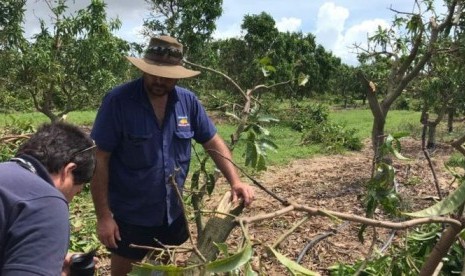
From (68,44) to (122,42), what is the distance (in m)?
1.58

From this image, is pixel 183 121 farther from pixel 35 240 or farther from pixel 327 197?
pixel 327 197

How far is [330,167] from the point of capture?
9047 millimetres

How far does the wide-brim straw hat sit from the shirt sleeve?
1.23m

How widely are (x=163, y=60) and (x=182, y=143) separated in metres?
0.46

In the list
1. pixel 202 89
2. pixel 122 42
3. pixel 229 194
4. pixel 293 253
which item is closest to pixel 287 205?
pixel 229 194

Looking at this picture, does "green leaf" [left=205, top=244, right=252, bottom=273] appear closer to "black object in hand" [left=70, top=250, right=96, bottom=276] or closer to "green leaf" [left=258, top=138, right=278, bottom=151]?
"black object in hand" [left=70, top=250, right=96, bottom=276]

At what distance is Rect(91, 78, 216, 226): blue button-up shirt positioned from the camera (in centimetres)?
271

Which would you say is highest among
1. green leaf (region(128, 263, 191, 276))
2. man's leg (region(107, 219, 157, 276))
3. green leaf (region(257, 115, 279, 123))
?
green leaf (region(257, 115, 279, 123))

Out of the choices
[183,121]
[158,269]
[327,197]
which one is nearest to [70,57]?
[327,197]

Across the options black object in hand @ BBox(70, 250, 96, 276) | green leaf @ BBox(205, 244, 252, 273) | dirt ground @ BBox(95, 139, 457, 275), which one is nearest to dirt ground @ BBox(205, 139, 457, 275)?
dirt ground @ BBox(95, 139, 457, 275)

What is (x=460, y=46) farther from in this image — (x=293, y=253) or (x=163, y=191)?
(x=163, y=191)

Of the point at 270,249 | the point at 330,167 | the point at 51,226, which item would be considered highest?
the point at 270,249

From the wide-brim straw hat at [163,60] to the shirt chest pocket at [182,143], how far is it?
338mm

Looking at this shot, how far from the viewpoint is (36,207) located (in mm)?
1464
